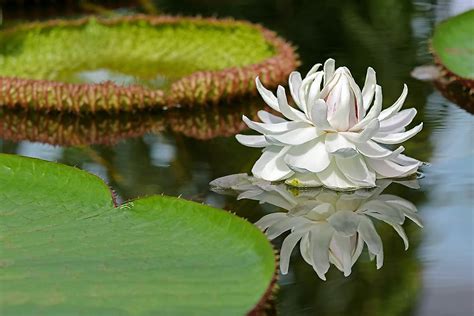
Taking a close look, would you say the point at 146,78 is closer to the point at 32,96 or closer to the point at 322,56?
the point at 32,96

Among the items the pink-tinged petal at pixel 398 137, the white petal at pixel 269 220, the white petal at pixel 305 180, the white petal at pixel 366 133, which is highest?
the white petal at pixel 366 133

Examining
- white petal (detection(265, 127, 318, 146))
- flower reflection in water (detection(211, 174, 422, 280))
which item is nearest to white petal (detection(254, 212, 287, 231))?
flower reflection in water (detection(211, 174, 422, 280))

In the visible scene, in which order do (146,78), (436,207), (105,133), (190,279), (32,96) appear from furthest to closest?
(146,78)
(32,96)
(105,133)
(436,207)
(190,279)

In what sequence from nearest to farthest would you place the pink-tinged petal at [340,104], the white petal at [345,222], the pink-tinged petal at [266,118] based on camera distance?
the white petal at [345,222], the pink-tinged petal at [340,104], the pink-tinged petal at [266,118]

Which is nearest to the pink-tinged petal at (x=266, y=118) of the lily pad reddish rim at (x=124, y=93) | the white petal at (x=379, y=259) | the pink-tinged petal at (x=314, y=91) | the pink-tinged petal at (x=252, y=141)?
the pink-tinged petal at (x=252, y=141)

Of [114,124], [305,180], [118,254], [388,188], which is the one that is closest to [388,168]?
[388,188]

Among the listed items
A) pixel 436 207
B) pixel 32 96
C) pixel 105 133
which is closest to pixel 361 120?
pixel 436 207

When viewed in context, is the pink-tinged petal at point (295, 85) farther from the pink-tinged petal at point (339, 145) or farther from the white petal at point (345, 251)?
the white petal at point (345, 251)
